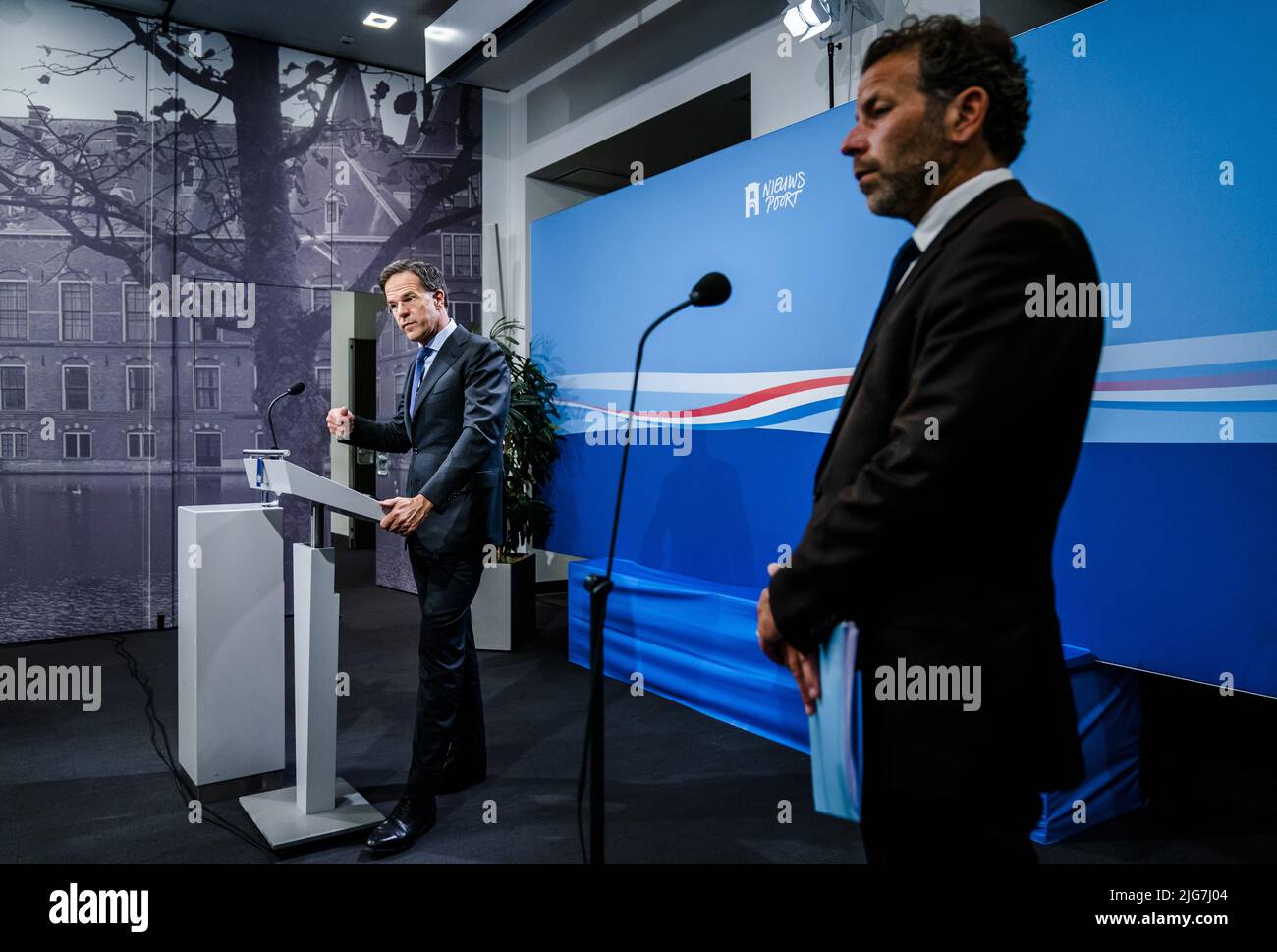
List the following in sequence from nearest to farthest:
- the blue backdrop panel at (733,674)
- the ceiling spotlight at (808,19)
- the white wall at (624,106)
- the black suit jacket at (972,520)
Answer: the black suit jacket at (972,520) → the blue backdrop panel at (733,674) → the ceiling spotlight at (808,19) → the white wall at (624,106)

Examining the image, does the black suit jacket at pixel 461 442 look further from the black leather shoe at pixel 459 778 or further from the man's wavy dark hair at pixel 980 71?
the man's wavy dark hair at pixel 980 71

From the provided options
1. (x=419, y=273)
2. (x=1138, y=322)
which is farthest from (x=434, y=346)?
(x=1138, y=322)

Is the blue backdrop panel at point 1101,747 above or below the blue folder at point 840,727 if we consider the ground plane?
below

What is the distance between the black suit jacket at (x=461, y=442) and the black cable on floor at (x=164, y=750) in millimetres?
983

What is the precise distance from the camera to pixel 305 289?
242 inches

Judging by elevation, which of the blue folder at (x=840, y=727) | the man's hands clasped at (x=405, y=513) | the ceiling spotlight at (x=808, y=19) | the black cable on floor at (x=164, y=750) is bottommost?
the black cable on floor at (x=164, y=750)

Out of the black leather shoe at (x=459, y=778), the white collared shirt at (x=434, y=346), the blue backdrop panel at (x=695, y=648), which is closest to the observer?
the white collared shirt at (x=434, y=346)

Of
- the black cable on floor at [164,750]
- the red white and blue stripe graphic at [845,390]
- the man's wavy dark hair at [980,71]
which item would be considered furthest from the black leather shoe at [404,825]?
the man's wavy dark hair at [980,71]

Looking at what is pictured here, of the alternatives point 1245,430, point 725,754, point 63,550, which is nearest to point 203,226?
point 63,550

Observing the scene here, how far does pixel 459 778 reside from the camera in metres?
3.01

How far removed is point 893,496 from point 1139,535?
84.7 inches

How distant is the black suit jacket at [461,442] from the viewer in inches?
104

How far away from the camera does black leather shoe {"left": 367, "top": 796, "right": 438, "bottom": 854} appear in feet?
8.14

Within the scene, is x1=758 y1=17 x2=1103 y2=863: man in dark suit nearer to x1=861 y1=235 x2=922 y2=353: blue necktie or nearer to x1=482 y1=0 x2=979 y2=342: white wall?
x1=861 y1=235 x2=922 y2=353: blue necktie
